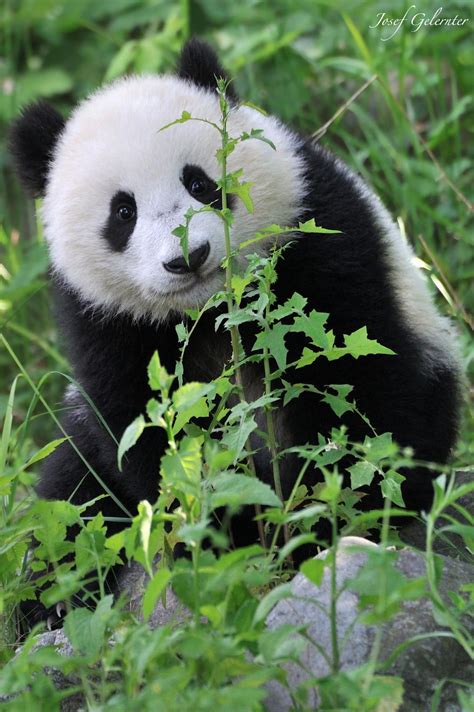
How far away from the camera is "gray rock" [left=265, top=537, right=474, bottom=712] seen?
231cm

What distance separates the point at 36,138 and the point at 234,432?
1.59m

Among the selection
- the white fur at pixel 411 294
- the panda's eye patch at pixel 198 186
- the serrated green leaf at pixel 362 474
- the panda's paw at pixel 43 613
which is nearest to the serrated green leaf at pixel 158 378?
the serrated green leaf at pixel 362 474

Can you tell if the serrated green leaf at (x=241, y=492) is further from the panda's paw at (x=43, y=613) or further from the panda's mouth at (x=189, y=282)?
the panda's paw at (x=43, y=613)

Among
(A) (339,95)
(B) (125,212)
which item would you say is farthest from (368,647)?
(A) (339,95)

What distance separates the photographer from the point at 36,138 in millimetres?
3812

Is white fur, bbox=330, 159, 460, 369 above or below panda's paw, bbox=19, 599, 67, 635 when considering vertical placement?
above

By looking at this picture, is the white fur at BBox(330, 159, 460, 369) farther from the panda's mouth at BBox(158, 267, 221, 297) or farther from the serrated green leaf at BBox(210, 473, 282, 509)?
the serrated green leaf at BBox(210, 473, 282, 509)

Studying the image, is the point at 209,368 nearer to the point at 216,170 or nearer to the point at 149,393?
the point at 149,393

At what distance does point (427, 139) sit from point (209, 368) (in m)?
2.73

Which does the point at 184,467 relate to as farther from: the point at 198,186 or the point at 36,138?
the point at 36,138

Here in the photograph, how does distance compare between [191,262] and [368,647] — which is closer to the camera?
[368,647]

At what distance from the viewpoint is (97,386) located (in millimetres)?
3715

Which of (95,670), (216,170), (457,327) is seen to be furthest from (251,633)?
(457,327)

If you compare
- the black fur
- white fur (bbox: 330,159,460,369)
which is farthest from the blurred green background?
the black fur
